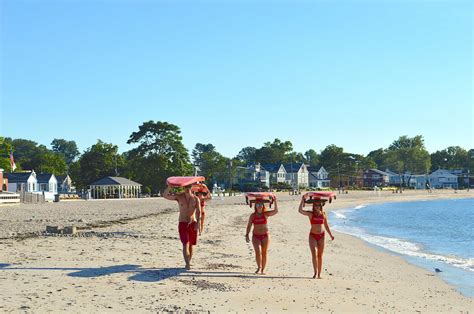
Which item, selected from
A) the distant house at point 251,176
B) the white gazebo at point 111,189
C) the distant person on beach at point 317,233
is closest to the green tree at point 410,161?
the distant house at point 251,176

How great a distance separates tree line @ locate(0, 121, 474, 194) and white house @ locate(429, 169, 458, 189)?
11.8 ft

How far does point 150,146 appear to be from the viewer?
72.4 meters

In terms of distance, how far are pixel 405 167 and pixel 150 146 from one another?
356ft

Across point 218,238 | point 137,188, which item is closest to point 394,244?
point 218,238

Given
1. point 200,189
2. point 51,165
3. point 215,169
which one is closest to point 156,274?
point 200,189

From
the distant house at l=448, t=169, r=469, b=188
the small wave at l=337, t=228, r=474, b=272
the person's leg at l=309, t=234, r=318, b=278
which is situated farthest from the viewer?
the distant house at l=448, t=169, r=469, b=188

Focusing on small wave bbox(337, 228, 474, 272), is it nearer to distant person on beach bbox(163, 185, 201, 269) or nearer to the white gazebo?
distant person on beach bbox(163, 185, 201, 269)

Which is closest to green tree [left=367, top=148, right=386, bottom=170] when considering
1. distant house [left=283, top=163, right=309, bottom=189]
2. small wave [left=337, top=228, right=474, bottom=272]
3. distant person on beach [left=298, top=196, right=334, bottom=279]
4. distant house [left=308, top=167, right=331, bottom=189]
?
distant house [left=308, top=167, right=331, bottom=189]

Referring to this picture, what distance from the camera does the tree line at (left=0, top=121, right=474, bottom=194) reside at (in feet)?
235

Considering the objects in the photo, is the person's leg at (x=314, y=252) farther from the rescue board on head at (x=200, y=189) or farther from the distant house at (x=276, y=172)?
the distant house at (x=276, y=172)

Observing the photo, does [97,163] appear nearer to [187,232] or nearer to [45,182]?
[45,182]

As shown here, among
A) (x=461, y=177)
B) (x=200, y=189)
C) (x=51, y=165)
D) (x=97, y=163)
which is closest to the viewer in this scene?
(x=200, y=189)

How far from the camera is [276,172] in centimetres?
11981

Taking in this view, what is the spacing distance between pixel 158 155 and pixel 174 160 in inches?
90.8
